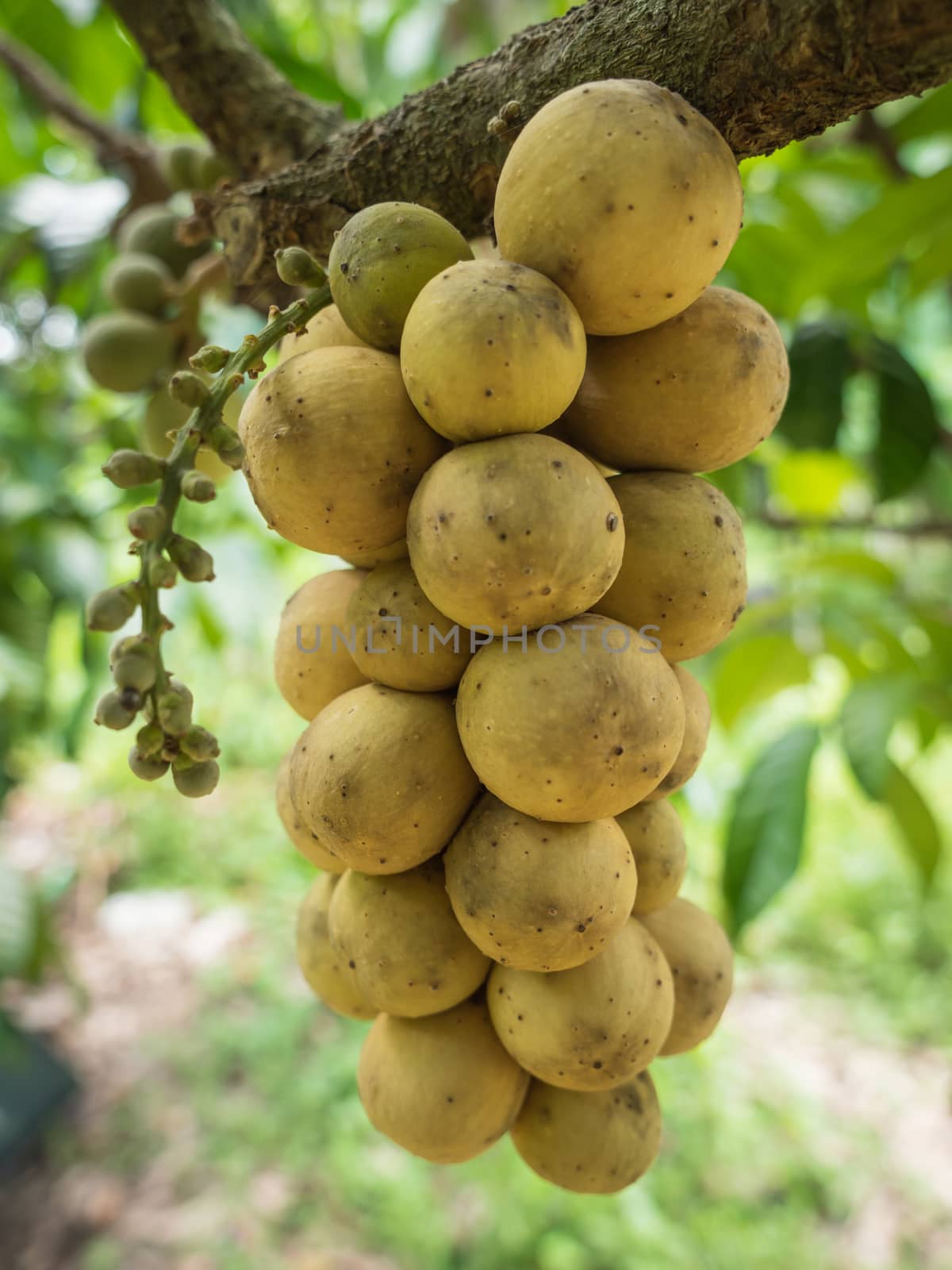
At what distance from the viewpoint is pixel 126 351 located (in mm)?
1694

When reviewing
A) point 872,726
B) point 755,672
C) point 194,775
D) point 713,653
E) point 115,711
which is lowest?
point 713,653

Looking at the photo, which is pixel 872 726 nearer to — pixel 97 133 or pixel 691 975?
pixel 691 975

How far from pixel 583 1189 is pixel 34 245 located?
7.71 ft

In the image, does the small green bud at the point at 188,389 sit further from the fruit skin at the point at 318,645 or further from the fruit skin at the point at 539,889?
the fruit skin at the point at 539,889

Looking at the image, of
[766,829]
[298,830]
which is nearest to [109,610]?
[298,830]

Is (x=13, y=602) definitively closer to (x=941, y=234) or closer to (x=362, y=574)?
(x=362, y=574)

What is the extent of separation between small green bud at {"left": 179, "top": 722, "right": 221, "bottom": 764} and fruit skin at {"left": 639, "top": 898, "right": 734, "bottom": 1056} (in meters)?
0.54

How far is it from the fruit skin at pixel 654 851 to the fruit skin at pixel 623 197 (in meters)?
0.53

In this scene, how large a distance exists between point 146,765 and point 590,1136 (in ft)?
2.03

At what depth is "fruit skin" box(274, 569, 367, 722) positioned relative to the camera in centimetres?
100

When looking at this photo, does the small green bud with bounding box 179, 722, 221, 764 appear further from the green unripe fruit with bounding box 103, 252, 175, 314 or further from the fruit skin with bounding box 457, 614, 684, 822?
the green unripe fruit with bounding box 103, 252, 175, 314

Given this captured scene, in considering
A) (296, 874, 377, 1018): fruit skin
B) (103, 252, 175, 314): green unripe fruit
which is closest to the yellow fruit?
(296, 874, 377, 1018): fruit skin

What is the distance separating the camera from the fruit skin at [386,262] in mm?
855

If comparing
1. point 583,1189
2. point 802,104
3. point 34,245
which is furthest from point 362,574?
point 34,245
